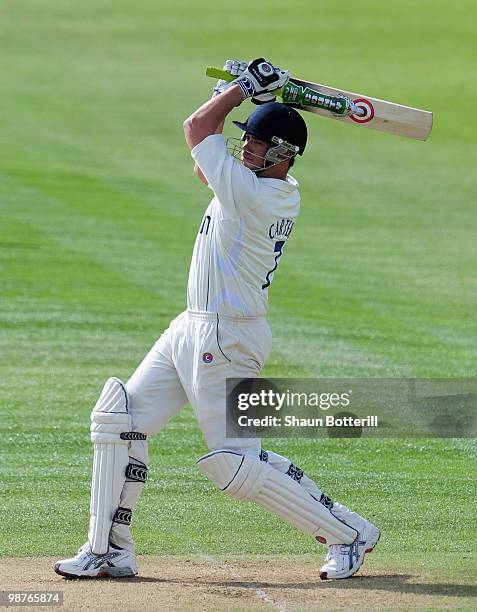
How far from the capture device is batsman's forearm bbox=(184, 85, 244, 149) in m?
6.68

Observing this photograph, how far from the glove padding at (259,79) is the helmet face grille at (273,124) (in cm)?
9

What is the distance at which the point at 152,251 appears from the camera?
707 inches

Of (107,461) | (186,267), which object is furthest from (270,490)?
(186,267)

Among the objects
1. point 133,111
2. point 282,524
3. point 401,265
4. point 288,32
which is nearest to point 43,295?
point 401,265

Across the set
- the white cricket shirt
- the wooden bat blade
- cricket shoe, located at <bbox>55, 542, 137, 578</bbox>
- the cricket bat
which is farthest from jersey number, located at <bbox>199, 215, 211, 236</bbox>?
cricket shoe, located at <bbox>55, 542, 137, 578</bbox>

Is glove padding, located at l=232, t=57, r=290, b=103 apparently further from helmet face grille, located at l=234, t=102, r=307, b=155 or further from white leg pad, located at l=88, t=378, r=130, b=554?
white leg pad, located at l=88, t=378, r=130, b=554

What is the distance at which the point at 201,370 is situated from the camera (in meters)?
6.72

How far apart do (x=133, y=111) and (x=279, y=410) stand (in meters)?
25.9

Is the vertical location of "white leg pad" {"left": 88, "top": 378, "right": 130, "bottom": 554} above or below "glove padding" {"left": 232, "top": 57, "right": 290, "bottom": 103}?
below

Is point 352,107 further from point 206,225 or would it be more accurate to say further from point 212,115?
point 206,225

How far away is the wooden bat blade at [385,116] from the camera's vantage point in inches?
287

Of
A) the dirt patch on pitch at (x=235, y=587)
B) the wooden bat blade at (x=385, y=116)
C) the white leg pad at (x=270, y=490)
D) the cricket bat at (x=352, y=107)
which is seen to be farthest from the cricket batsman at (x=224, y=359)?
the wooden bat blade at (x=385, y=116)

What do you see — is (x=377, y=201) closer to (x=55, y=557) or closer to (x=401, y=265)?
(x=401, y=265)

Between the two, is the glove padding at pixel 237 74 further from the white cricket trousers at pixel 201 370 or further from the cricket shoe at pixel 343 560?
the cricket shoe at pixel 343 560
